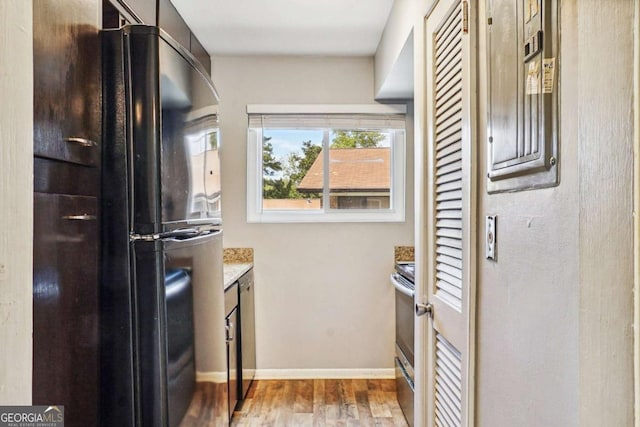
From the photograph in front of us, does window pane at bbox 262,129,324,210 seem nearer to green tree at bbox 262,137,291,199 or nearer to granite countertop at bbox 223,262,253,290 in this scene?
green tree at bbox 262,137,291,199

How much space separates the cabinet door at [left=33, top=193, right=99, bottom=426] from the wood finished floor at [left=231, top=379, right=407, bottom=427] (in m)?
1.49

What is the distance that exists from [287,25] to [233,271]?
5.09 ft

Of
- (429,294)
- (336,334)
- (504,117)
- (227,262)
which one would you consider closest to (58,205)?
(504,117)

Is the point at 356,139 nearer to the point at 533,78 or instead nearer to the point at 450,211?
the point at 450,211

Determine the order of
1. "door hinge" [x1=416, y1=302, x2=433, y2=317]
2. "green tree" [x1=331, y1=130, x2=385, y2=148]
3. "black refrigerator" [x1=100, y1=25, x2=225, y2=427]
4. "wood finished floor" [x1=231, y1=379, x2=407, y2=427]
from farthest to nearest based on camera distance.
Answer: "green tree" [x1=331, y1=130, x2=385, y2=148] → "wood finished floor" [x1=231, y1=379, x2=407, y2=427] → "door hinge" [x1=416, y1=302, x2=433, y2=317] → "black refrigerator" [x1=100, y1=25, x2=225, y2=427]

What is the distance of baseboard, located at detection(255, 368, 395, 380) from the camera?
10.4ft

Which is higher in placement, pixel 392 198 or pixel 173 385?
pixel 392 198

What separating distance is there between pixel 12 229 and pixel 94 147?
732mm

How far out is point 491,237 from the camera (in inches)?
41.3

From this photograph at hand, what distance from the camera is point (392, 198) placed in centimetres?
324

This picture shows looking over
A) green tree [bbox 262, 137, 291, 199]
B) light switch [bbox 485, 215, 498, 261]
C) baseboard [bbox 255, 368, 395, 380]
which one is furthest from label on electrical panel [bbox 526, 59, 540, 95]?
baseboard [bbox 255, 368, 395, 380]

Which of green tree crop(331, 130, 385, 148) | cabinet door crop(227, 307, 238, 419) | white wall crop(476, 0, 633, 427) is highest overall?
green tree crop(331, 130, 385, 148)

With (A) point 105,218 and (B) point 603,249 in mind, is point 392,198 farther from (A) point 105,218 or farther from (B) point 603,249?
(B) point 603,249

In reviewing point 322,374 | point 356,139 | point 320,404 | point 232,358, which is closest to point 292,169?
point 356,139
